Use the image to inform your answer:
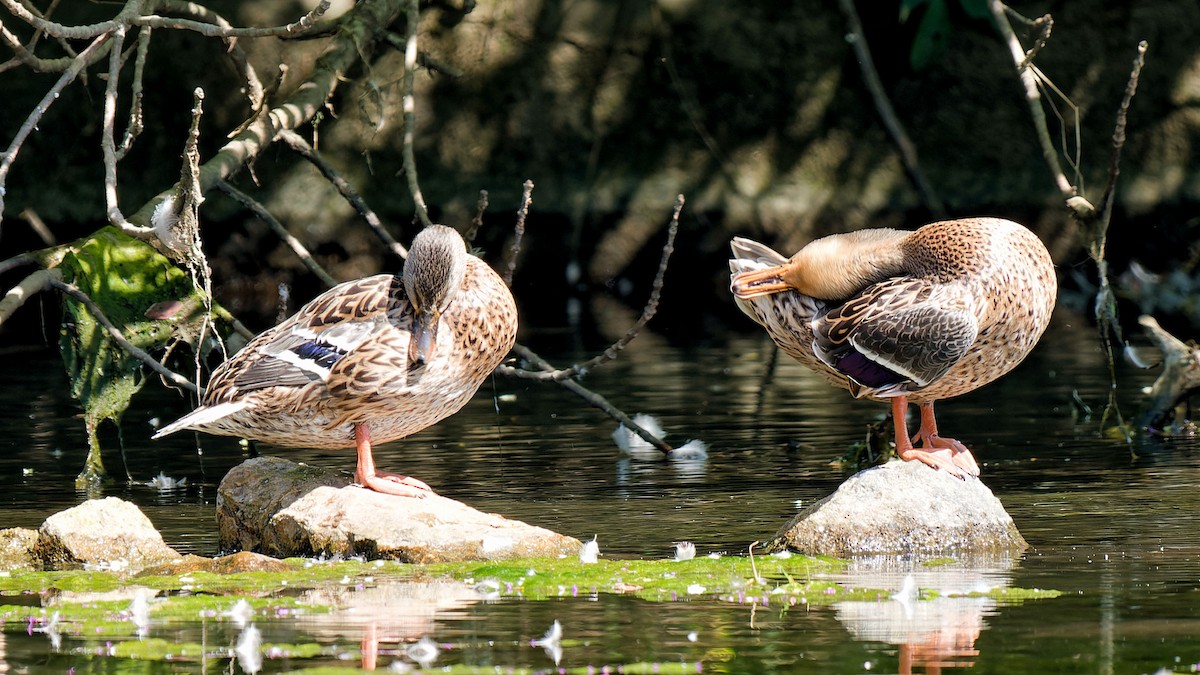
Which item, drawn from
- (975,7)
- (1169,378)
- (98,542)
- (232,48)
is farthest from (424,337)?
(975,7)

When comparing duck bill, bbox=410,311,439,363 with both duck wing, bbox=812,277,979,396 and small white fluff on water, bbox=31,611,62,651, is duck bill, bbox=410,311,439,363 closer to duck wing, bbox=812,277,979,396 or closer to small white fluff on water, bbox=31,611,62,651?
duck wing, bbox=812,277,979,396

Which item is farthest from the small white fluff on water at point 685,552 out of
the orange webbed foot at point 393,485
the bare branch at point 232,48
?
the bare branch at point 232,48

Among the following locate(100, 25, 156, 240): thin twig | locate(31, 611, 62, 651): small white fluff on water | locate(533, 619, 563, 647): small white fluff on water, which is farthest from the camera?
locate(100, 25, 156, 240): thin twig

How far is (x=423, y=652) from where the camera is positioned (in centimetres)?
520

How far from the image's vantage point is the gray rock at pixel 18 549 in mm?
7223

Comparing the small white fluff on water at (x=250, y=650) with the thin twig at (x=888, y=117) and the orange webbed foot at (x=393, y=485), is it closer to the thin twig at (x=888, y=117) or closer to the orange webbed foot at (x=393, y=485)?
the orange webbed foot at (x=393, y=485)

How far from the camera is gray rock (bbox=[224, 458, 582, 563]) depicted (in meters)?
7.15

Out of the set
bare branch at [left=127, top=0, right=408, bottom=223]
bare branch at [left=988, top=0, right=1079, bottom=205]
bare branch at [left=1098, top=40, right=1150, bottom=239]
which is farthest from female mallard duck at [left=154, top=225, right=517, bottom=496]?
bare branch at [left=988, top=0, right=1079, bottom=205]

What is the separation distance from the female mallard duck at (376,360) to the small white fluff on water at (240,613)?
1.49m

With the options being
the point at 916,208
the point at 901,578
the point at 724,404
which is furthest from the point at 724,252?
the point at 901,578

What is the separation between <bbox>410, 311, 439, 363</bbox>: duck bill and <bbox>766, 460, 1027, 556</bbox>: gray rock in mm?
1587

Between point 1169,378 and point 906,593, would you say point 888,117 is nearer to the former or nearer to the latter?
point 1169,378

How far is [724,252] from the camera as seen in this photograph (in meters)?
20.2

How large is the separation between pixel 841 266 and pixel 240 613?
3.35 m
